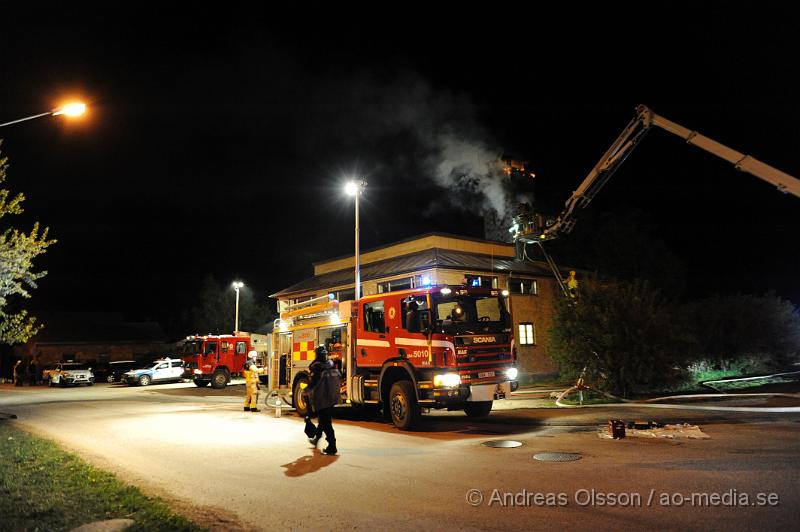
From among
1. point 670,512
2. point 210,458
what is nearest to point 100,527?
point 210,458

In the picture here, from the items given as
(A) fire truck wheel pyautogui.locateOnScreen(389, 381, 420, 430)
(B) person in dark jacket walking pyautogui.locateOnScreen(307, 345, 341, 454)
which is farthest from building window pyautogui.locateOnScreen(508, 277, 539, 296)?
(B) person in dark jacket walking pyautogui.locateOnScreen(307, 345, 341, 454)

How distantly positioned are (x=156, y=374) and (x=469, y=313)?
94.8 feet

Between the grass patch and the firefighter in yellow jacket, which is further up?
the firefighter in yellow jacket

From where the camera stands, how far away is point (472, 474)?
7.20 m

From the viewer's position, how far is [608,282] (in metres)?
17.8

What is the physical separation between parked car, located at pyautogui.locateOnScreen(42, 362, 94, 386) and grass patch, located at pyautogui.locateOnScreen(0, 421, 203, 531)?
96.0 feet

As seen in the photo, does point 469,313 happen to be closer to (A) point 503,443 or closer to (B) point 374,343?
(B) point 374,343

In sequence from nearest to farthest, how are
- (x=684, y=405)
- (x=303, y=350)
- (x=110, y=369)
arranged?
1. (x=684, y=405)
2. (x=303, y=350)
3. (x=110, y=369)

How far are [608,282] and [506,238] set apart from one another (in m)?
14.5

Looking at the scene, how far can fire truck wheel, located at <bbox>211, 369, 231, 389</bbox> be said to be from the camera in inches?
1160

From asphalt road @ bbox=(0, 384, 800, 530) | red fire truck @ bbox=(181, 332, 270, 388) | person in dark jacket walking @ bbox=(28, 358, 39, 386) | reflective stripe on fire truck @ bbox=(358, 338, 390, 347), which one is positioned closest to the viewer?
asphalt road @ bbox=(0, 384, 800, 530)

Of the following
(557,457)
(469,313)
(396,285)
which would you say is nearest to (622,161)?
(469,313)

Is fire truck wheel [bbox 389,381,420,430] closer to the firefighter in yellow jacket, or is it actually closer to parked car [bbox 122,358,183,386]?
the firefighter in yellow jacket

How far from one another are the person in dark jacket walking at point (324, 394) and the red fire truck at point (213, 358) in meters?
21.3
